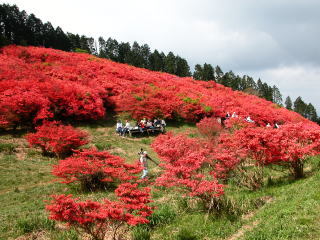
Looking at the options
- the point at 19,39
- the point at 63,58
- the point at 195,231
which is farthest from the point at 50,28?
the point at 195,231

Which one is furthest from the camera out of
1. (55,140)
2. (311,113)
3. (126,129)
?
(311,113)

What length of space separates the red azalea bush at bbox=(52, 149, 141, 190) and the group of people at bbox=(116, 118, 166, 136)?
831 centimetres

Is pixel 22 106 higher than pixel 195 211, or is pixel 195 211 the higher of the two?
pixel 22 106

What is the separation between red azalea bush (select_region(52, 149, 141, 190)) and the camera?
34.5 feet

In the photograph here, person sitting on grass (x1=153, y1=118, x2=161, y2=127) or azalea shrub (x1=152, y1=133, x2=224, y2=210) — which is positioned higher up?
person sitting on grass (x1=153, y1=118, x2=161, y2=127)

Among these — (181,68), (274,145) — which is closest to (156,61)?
(181,68)

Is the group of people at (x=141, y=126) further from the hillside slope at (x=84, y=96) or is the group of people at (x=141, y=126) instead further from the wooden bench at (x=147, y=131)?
the hillside slope at (x=84, y=96)

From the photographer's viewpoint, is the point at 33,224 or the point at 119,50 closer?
the point at 33,224

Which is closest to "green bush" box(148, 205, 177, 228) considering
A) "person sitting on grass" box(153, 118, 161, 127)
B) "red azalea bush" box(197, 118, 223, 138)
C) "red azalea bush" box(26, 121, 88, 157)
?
"red azalea bush" box(26, 121, 88, 157)

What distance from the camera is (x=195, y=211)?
848cm

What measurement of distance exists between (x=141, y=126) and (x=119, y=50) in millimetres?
56915

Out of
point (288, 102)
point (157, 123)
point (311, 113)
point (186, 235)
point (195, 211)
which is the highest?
point (288, 102)

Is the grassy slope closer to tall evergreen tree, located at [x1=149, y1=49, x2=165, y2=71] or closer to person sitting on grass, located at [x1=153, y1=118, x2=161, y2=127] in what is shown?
person sitting on grass, located at [x1=153, y1=118, x2=161, y2=127]

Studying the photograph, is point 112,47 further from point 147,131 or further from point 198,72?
point 147,131
